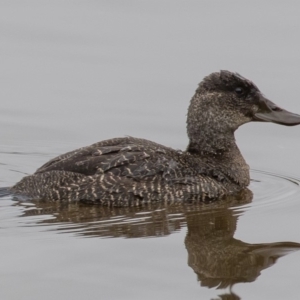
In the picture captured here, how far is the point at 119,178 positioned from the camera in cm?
1310

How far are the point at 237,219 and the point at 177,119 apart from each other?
4.24 metres

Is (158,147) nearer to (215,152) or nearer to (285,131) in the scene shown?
(215,152)

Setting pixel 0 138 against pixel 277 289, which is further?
pixel 0 138

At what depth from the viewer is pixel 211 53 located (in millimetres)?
19297

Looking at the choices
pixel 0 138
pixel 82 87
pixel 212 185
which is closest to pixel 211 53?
pixel 82 87

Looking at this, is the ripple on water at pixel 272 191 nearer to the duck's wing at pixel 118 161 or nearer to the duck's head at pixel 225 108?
the duck's head at pixel 225 108

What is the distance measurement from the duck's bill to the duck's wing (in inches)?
57.1

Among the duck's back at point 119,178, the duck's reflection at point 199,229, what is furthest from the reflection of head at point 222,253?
the duck's back at point 119,178

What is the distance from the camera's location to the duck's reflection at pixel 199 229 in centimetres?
1097

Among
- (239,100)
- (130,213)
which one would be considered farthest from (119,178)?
(239,100)

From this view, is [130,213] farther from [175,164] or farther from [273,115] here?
[273,115]

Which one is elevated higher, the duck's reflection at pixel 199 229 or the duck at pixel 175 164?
the duck at pixel 175 164

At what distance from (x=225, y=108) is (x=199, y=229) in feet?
7.42

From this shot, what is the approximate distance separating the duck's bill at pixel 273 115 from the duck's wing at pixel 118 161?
1449 millimetres
